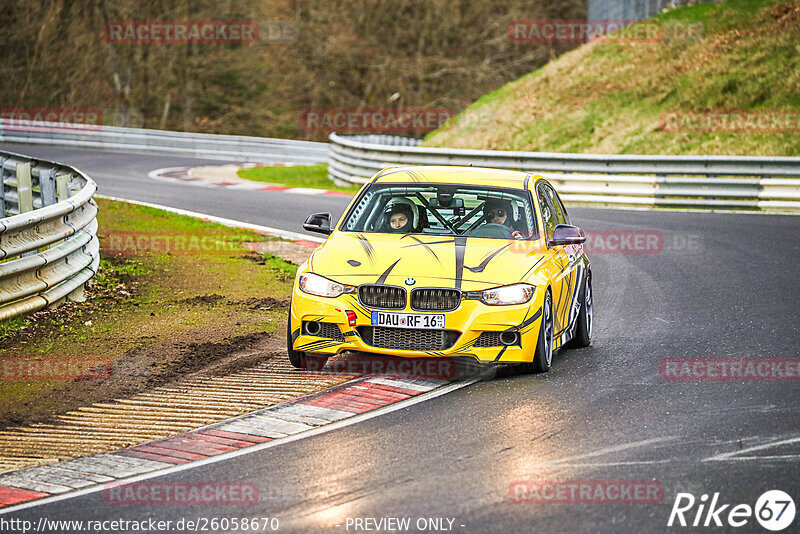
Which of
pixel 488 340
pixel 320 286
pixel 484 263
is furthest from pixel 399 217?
pixel 488 340

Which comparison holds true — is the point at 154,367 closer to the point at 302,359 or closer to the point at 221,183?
the point at 302,359

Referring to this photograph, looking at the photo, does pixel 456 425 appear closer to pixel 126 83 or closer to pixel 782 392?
pixel 782 392

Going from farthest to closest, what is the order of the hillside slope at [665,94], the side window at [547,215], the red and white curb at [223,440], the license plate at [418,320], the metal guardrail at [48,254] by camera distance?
the hillside slope at [665,94], the metal guardrail at [48,254], the side window at [547,215], the license plate at [418,320], the red and white curb at [223,440]

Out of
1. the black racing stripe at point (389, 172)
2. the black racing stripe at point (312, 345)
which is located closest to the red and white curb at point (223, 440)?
the black racing stripe at point (312, 345)

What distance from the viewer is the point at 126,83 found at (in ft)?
187

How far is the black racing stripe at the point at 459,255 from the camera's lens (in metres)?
8.43

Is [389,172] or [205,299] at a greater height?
[389,172]

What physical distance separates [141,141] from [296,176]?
30.0ft

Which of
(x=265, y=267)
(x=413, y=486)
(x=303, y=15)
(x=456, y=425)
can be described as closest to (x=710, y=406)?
(x=456, y=425)

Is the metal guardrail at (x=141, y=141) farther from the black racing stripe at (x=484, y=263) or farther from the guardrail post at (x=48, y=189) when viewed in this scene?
the black racing stripe at (x=484, y=263)

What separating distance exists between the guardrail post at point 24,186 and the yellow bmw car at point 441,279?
6434mm

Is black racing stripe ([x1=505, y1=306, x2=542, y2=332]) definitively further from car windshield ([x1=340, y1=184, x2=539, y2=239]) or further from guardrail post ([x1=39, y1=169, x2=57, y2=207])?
guardrail post ([x1=39, y1=169, x2=57, y2=207])

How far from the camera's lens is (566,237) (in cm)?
931

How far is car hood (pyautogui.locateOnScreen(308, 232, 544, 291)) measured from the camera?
8.43 metres
